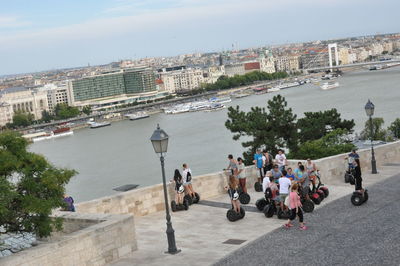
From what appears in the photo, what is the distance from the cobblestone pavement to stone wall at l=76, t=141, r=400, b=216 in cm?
234

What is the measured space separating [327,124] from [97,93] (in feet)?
400

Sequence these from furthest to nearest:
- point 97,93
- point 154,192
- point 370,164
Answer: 1. point 97,93
2. point 370,164
3. point 154,192

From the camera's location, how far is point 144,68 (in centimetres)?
15025

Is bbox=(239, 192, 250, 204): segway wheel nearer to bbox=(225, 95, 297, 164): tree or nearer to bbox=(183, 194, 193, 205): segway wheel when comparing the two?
bbox=(183, 194, 193, 205): segway wheel

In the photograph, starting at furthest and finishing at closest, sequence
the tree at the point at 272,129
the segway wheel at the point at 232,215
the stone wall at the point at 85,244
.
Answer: the tree at the point at 272,129 < the segway wheel at the point at 232,215 < the stone wall at the point at 85,244

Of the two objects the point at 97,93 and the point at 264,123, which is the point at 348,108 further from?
the point at 97,93

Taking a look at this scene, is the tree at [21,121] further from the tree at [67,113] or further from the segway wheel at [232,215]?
the segway wheel at [232,215]

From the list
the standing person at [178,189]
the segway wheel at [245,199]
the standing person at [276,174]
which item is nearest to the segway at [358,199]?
the standing person at [276,174]

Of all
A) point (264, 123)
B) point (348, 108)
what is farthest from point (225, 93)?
point (264, 123)

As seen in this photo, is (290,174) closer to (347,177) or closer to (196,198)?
(196,198)

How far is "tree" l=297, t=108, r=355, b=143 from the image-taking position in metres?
28.9

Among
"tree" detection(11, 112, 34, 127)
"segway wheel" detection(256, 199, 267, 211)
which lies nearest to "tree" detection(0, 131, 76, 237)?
"segway wheel" detection(256, 199, 267, 211)

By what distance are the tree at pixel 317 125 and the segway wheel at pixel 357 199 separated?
18.4 m

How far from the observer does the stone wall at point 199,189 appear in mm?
9953
